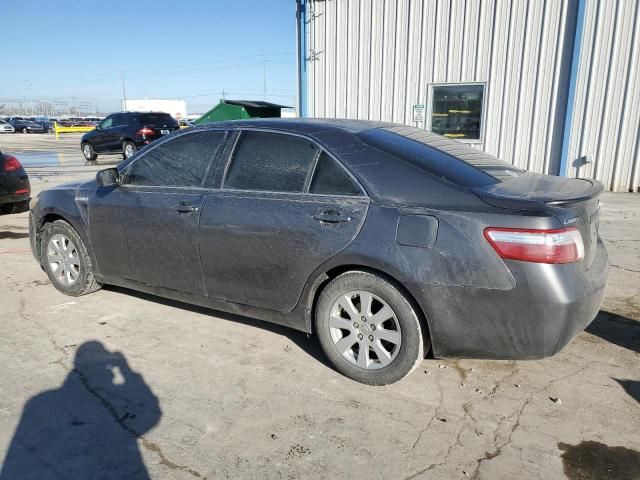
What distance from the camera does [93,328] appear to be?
12.8ft

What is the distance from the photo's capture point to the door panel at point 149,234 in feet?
11.9

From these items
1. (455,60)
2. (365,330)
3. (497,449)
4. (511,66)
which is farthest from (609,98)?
(497,449)

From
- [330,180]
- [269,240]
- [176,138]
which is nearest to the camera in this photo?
[330,180]

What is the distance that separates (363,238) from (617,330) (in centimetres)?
227

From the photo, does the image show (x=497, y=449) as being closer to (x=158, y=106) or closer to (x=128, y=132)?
(x=128, y=132)

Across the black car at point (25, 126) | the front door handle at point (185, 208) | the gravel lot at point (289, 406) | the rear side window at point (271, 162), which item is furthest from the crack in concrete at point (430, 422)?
the black car at point (25, 126)

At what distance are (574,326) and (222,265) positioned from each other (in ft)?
7.13

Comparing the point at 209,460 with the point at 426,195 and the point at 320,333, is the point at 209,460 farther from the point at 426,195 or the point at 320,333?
the point at 426,195

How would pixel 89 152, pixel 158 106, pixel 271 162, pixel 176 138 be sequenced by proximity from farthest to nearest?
pixel 158 106
pixel 89 152
pixel 176 138
pixel 271 162

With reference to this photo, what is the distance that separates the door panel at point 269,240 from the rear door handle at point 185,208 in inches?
4.3

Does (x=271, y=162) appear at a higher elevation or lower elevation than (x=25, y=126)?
higher

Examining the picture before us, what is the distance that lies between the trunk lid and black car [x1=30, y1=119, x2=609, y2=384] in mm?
13

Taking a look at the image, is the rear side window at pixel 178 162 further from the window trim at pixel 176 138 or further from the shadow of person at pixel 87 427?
the shadow of person at pixel 87 427

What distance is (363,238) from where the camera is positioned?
2896 mm
